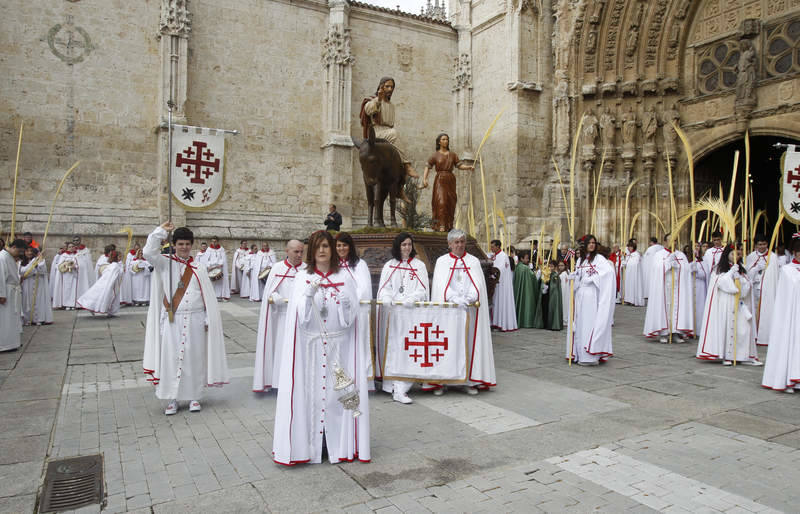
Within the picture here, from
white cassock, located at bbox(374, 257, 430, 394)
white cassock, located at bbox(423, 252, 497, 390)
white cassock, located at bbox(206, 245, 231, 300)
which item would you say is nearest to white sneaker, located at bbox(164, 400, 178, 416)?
white cassock, located at bbox(374, 257, 430, 394)

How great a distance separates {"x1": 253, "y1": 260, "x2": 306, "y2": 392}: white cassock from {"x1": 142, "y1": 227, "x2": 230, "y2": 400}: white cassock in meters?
0.61

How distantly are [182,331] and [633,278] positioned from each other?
14564 mm

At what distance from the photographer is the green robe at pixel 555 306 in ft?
38.0

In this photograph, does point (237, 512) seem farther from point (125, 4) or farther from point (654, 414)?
point (125, 4)

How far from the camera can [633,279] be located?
1677 cm

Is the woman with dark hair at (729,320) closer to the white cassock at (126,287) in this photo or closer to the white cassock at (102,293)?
the white cassock at (102,293)

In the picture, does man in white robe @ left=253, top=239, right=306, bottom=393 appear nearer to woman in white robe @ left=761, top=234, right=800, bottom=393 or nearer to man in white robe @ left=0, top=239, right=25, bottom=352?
man in white robe @ left=0, top=239, right=25, bottom=352

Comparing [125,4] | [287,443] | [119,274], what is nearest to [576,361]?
[287,443]

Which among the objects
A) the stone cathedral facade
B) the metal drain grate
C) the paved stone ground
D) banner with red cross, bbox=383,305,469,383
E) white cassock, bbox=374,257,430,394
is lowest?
the metal drain grate

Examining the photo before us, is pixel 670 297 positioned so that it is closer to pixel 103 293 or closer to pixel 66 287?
pixel 103 293

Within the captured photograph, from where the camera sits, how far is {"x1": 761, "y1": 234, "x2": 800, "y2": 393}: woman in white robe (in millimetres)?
6273

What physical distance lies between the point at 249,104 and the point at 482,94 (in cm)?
929

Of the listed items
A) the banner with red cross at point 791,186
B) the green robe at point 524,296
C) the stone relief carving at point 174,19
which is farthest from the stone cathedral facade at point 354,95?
the banner with red cross at point 791,186

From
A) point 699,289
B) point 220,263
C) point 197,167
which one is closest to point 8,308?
point 197,167
